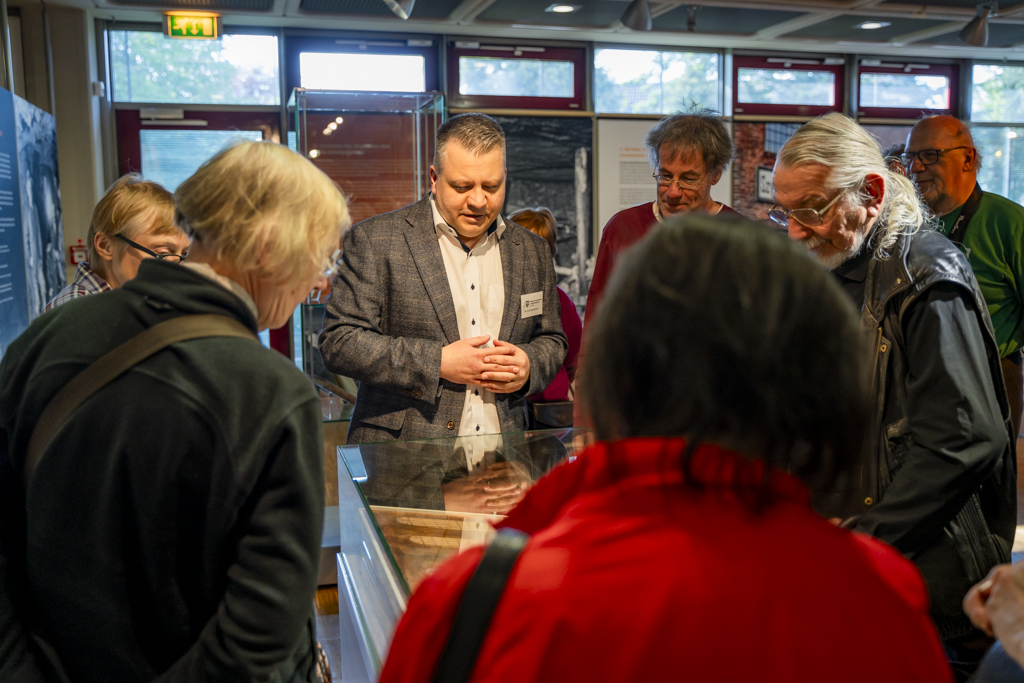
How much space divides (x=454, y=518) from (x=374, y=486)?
260 mm

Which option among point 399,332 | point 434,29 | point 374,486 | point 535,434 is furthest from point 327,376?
point 434,29

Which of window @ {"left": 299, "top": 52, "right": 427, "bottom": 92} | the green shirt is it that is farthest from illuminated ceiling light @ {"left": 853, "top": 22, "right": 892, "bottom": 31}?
the green shirt

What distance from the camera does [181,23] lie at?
19.4 ft

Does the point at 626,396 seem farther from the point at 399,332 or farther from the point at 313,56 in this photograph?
the point at 313,56

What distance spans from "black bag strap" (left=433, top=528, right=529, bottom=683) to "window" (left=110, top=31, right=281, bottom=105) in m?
6.64

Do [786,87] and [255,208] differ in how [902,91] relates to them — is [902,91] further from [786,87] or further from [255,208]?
[255,208]

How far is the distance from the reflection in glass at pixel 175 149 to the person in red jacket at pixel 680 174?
4.50 m

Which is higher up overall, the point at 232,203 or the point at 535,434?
the point at 232,203

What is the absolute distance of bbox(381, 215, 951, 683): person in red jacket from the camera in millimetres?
613

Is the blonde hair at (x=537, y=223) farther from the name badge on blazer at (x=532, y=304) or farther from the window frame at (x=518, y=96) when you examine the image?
the window frame at (x=518, y=96)

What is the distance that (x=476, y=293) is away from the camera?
97.3 inches

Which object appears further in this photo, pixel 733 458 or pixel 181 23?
pixel 181 23

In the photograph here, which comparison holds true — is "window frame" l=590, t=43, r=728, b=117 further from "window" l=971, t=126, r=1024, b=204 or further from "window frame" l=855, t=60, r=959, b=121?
"window" l=971, t=126, r=1024, b=204

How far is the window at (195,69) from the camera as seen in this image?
6.36 m
